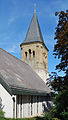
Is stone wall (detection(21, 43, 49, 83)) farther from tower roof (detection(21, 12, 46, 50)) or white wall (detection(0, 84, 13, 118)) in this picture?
white wall (detection(0, 84, 13, 118))

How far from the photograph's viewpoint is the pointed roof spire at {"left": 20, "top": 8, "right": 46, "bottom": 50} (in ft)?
103

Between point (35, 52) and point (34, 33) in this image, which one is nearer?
point (35, 52)

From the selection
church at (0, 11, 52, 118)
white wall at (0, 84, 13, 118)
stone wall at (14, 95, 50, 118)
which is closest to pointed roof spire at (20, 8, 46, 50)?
church at (0, 11, 52, 118)

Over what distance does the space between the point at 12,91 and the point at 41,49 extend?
2048 centimetres

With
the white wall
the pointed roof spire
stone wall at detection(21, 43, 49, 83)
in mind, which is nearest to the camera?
the white wall

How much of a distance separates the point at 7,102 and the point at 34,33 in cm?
2352

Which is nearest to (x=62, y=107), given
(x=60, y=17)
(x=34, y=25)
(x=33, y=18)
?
(x=60, y=17)

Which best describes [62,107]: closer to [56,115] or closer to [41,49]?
[56,115]

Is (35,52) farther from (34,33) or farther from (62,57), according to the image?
(62,57)

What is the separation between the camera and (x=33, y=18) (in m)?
34.9

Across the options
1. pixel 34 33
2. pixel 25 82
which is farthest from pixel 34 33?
pixel 25 82

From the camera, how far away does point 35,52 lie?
1180 inches

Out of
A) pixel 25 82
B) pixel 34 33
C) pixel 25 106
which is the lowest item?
pixel 25 106

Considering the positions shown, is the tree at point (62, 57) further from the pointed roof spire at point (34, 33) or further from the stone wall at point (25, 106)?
the pointed roof spire at point (34, 33)
